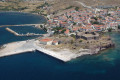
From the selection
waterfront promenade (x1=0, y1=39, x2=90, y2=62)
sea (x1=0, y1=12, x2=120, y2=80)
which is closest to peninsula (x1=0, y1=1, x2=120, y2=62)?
waterfront promenade (x1=0, y1=39, x2=90, y2=62)

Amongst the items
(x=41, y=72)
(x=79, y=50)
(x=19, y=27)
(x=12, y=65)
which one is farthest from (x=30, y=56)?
(x=19, y=27)

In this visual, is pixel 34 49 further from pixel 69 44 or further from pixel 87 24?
pixel 87 24

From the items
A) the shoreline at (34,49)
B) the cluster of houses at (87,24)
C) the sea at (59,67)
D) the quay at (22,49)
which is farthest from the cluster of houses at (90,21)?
the sea at (59,67)

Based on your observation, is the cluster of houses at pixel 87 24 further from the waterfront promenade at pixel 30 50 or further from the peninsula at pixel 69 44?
the waterfront promenade at pixel 30 50

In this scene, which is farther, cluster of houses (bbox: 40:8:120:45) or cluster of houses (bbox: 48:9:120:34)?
cluster of houses (bbox: 48:9:120:34)

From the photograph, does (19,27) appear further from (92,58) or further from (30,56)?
(92,58)

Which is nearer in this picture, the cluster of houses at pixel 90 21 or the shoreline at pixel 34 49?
the shoreline at pixel 34 49

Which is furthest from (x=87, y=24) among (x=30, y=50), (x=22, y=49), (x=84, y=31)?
(x=22, y=49)

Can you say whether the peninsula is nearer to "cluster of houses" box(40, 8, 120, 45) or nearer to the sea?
"cluster of houses" box(40, 8, 120, 45)
